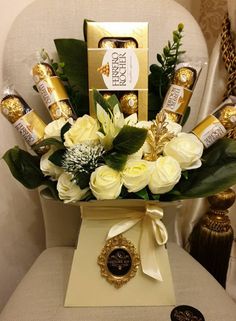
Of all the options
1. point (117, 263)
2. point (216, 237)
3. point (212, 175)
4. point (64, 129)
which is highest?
point (64, 129)

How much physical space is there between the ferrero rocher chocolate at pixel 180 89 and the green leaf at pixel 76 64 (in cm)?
17

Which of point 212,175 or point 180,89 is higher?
point 180,89

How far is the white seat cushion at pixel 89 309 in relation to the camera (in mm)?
631

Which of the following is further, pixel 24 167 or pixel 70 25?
pixel 70 25

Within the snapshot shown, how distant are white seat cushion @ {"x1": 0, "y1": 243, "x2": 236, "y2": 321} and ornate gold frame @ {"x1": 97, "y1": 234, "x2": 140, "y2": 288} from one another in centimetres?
6

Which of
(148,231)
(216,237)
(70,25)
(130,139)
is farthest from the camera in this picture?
(216,237)

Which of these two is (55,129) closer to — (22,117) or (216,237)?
(22,117)

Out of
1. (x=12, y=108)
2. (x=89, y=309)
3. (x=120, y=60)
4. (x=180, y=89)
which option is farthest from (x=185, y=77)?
(x=89, y=309)

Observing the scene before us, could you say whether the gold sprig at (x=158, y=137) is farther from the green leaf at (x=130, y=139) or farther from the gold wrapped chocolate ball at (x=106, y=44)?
the gold wrapped chocolate ball at (x=106, y=44)

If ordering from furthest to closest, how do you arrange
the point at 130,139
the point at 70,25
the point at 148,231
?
1. the point at 70,25
2. the point at 148,231
3. the point at 130,139

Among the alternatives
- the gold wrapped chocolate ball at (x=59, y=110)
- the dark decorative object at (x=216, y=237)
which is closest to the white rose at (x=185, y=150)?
the gold wrapped chocolate ball at (x=59, y=110)

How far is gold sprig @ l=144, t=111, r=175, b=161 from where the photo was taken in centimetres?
57

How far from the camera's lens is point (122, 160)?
545 millimetres

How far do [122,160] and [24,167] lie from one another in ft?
0.68
